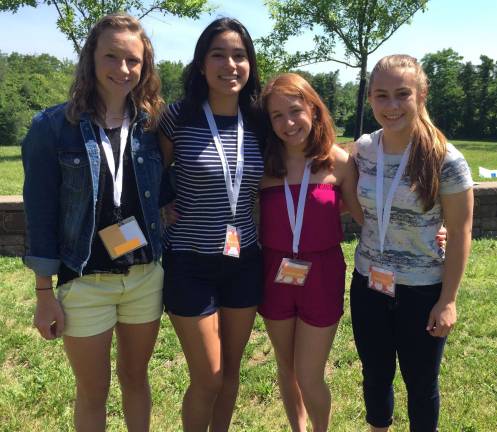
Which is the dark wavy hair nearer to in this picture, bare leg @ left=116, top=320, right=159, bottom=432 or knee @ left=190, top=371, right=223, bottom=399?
bare leg @ left=116, top=320, right=159, bottom=432

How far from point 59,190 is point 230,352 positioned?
3.62ft

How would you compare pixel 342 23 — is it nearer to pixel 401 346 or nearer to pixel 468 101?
pixel 401 346

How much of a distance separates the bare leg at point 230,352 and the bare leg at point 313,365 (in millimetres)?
253

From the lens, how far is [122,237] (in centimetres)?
196

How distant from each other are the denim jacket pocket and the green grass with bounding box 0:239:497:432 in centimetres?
153

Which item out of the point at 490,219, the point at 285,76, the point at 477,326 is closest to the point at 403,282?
the point at 285,76

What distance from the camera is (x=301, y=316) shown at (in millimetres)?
2318

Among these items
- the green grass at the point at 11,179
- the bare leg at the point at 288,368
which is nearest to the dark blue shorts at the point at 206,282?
the bare leg at the point at 288,368

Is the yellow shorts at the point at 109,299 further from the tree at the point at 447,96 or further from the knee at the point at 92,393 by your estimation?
the tree at the point at 447,96

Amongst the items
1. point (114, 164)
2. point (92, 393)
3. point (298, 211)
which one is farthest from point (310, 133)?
point (92, 393)

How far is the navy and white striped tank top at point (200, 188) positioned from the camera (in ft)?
7.13

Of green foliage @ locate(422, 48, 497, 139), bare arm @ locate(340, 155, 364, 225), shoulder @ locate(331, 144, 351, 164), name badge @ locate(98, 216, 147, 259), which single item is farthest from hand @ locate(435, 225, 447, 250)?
green foliage @ locate(422, 48, 497, 139)

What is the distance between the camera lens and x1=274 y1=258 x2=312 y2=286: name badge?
225cm

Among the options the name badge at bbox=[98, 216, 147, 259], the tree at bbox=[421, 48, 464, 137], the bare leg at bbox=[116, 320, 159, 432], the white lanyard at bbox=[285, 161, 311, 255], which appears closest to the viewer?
the name badge at bbox=[98, 216, 147, 259]
